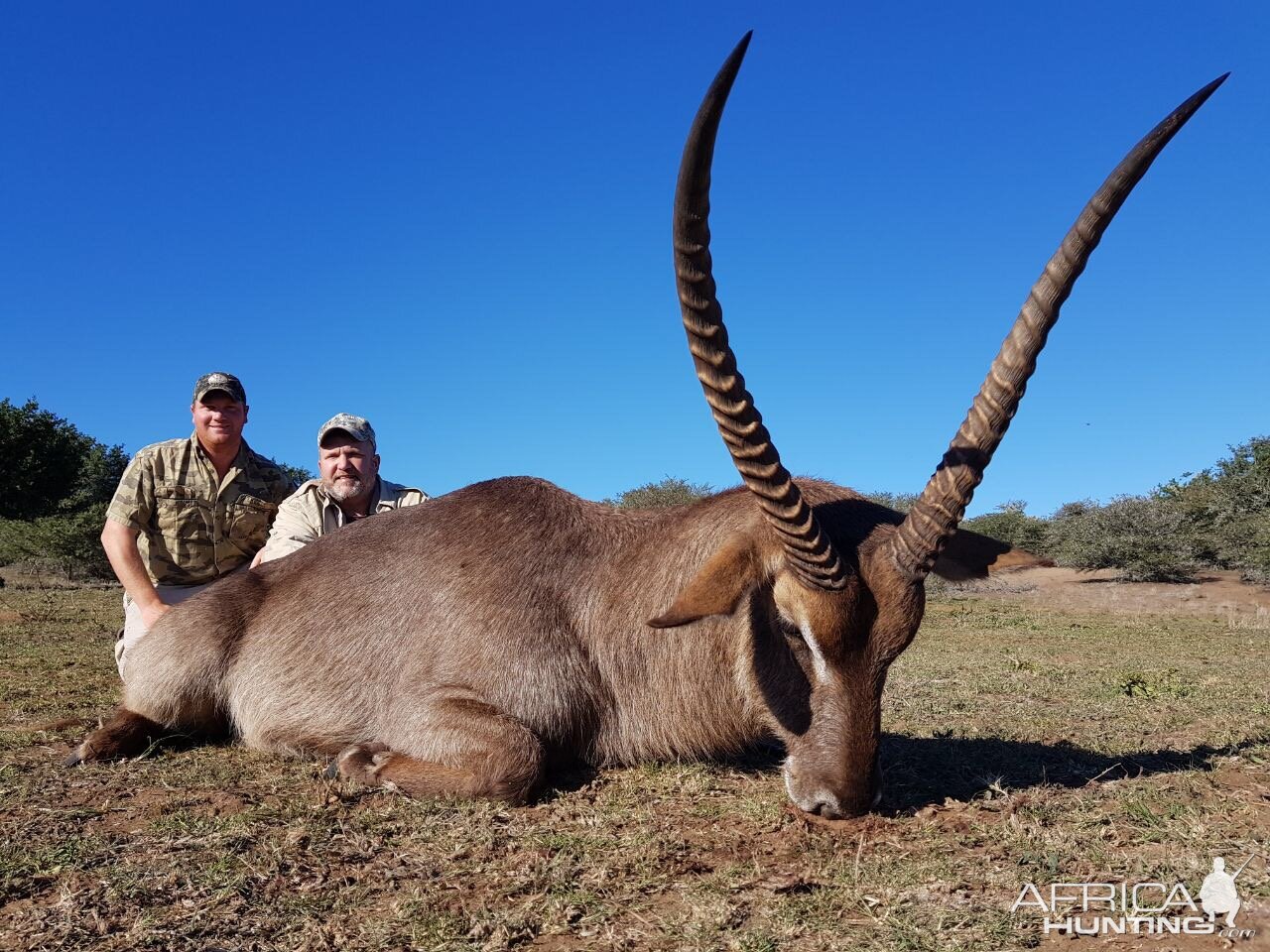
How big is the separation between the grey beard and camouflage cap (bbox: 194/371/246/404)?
0.98 metres

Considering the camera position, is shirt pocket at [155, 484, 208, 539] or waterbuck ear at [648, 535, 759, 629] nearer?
waterbuck ear at [648, 535, 759, 629]

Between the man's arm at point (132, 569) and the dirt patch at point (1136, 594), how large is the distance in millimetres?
13631

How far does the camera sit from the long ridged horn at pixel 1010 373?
146 inches

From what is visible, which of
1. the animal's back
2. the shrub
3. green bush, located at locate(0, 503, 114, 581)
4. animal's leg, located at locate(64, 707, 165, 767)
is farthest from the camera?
the shrub

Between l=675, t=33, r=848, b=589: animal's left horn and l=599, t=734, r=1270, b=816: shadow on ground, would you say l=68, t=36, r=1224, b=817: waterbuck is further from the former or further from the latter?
l=599, t=734, r=1270, b=816: shadow on ground

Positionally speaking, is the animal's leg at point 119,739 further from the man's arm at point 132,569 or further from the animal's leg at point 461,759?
the animal's leg at point 461,759

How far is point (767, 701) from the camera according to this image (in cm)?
407

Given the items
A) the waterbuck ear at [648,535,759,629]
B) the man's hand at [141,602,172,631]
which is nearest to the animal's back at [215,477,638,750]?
the man's hand at [141,602,172,631]

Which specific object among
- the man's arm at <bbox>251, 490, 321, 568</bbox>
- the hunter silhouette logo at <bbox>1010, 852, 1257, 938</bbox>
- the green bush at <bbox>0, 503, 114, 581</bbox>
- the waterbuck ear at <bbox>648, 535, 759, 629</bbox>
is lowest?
the hunter silhouette logo at <bbox>1010, 852, 1257, 938</bbox>

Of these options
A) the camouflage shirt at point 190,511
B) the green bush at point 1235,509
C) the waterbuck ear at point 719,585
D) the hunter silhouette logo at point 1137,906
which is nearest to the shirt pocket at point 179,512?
the camouflage shirt at point 190,511

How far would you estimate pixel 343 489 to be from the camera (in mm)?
7242

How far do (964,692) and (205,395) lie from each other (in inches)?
250

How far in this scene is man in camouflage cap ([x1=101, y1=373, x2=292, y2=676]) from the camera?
6906 millimetres

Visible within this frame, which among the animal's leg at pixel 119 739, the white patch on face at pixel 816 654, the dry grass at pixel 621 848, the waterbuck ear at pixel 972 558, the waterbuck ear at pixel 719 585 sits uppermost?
the waterbuck ear at pixel 972 558
